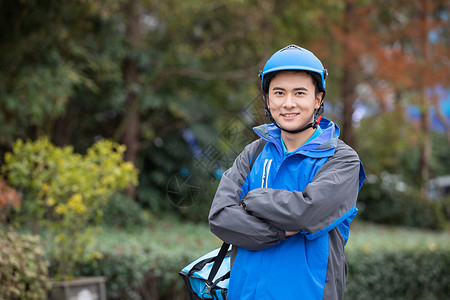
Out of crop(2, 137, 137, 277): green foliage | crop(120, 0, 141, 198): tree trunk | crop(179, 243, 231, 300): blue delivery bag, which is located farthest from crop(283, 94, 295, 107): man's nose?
crop(120, 0, 141, 198): tree trunk

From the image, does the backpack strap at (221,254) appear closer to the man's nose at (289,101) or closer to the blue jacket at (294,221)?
the blue jacket at (294,221)

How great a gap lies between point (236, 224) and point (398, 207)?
37.0ft

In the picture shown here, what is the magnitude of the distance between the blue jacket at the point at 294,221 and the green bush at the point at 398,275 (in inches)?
145

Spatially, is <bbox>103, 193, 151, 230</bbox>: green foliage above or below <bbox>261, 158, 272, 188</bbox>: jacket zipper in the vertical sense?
below

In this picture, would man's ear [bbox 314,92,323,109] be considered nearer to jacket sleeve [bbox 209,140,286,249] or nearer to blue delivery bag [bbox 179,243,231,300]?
jacket sleeve [bbox 209,140,286,249]

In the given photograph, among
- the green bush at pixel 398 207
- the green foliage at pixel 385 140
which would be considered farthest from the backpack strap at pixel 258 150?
the green bush at pixel 398 207

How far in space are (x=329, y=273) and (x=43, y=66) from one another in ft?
20.3

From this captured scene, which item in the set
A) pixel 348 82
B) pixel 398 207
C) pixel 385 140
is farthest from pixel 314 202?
pixel 385 140

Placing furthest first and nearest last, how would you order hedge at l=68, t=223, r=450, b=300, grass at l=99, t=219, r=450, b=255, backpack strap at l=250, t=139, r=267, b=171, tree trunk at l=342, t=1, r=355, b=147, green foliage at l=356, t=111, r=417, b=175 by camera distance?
green foliage at l=356, t=111, r=417, b=175
tree trunk at l=342, t=1, r=355, b=147
grass at l=99, t=219, r=450, b=255
hedge at l=68, t=223, r=450, b=300
backpack strap at l=250, t=139, r=267, b=171

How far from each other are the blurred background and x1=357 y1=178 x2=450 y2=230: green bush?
0.03 m

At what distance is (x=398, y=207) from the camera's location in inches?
492

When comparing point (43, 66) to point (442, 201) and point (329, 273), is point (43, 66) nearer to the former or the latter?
point (329, 273)

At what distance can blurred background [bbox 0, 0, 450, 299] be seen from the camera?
5.02 meters

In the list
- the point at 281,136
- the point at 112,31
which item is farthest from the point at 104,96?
the point at 281,136
